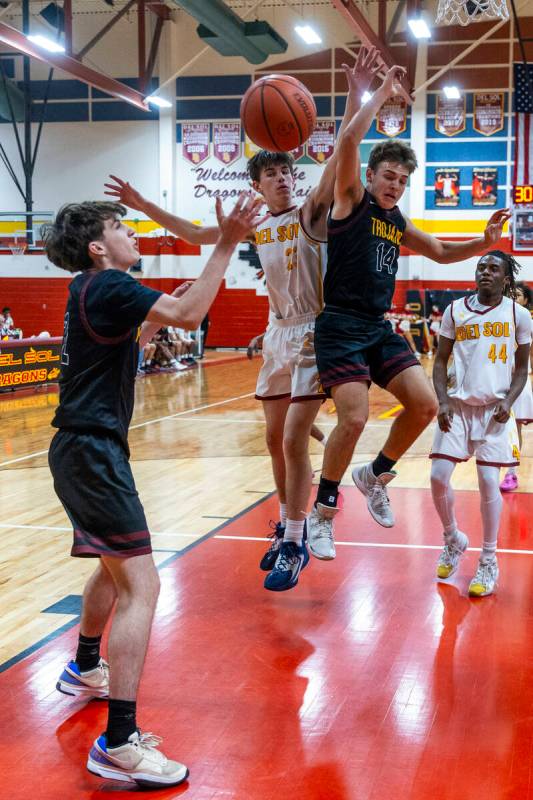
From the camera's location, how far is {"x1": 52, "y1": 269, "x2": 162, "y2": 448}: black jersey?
288cm

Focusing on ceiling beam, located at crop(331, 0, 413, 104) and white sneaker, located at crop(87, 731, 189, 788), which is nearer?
white sneaker, located at crop(87, 731, 189, 788)

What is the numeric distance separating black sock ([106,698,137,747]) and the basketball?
2.56 m

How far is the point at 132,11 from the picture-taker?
2328cm

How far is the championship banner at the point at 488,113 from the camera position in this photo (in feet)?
73.0

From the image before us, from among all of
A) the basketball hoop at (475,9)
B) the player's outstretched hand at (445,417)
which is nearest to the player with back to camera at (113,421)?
the player's outstretched hand at (445,417)

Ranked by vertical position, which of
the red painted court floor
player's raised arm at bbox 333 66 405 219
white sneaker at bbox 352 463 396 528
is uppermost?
player's raised arm at bbox 333 66 405 219

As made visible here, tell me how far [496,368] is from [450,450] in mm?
470

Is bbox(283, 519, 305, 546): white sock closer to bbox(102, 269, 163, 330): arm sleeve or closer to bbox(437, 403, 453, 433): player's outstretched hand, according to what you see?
bbox(437, 403, 453, 433): player's outstretched hand

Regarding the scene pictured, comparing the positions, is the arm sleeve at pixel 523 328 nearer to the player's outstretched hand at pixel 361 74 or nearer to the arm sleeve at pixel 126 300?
the player's outstretched hand at pixel 361 74

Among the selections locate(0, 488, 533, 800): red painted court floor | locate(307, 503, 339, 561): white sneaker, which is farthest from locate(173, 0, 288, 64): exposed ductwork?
locate(307, 503, 339, 561): white sneaker

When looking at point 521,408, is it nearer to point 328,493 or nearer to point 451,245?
point 451,245

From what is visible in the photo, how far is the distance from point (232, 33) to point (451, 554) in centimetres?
1647

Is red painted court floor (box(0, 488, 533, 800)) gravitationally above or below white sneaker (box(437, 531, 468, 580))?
below

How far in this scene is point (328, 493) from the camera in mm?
4250
